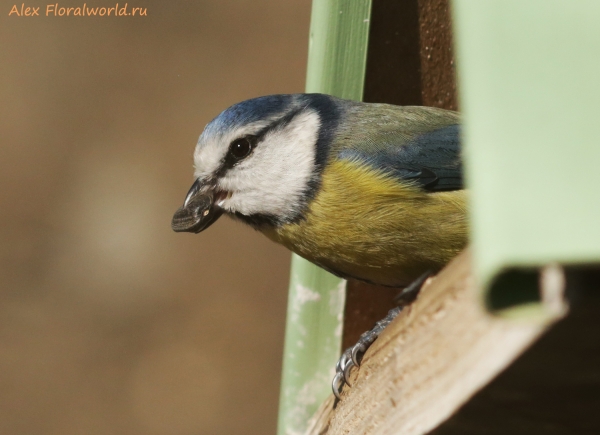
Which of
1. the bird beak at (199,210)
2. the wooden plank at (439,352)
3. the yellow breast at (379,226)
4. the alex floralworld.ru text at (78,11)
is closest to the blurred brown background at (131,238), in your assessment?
the alex floralworld.ru text at (78,11)

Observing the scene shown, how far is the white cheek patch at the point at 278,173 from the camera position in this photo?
1179 mm

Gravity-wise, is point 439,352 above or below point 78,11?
below

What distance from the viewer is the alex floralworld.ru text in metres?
3.25

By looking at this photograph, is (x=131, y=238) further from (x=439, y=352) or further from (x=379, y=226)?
(x=439, y=352)

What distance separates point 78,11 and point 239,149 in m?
2.34

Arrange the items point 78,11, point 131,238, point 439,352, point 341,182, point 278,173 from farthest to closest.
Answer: point 78,11 → point 131,238 → point 278,173 → point 341,182 → point 439,352

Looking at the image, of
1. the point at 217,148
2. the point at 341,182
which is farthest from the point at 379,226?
the point at 217,148

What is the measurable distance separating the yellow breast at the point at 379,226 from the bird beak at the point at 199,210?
18cm

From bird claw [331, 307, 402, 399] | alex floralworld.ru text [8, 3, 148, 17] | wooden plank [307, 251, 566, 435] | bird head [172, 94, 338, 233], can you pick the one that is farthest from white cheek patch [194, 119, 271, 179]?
alex floralworld.ru text [8, 3, 148, 17]

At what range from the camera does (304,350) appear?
1.36 metres

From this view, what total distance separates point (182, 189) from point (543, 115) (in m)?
2.69

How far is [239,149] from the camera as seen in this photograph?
1.28m

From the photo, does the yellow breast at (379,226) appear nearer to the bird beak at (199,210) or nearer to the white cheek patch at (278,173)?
the white cheek patch at (278,173)

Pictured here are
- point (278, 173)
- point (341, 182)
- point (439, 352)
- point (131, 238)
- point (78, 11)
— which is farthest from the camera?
point (78, 11)
